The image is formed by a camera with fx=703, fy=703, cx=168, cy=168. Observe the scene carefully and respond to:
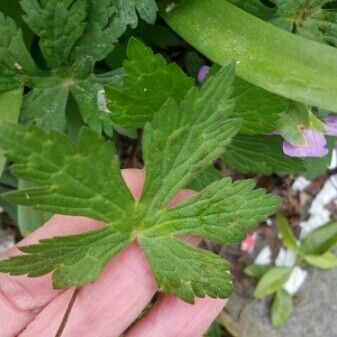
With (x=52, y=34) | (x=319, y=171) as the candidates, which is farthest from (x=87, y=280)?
(x=319, y=171)

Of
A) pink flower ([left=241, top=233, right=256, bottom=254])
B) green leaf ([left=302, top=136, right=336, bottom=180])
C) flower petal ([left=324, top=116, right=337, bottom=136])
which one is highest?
flower petal ([left=324, top=116, right=337, bottom=136])

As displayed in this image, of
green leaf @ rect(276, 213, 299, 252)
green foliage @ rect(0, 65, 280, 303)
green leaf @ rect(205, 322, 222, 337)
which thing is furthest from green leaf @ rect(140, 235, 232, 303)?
green leaf @ rect(276, 213, 299, 252)

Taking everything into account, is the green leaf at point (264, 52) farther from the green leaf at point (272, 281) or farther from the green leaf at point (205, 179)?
the green leaf at point (272, 281)

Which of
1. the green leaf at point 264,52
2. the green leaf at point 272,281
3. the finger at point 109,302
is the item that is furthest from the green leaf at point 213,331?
the green leaf at point 264,52

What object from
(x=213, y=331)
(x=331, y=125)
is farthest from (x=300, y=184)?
(x=331, y=125)

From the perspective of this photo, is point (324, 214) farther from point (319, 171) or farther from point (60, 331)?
point (60, 331)

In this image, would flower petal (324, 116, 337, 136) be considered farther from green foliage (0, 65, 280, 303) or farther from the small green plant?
the small green plant

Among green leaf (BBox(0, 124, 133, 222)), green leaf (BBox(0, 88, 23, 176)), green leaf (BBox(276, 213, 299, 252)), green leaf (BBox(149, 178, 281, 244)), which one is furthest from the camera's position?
green leaf (BBox(276, 213, 299, 252))

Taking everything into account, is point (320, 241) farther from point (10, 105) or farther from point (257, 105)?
point (10, 105)
